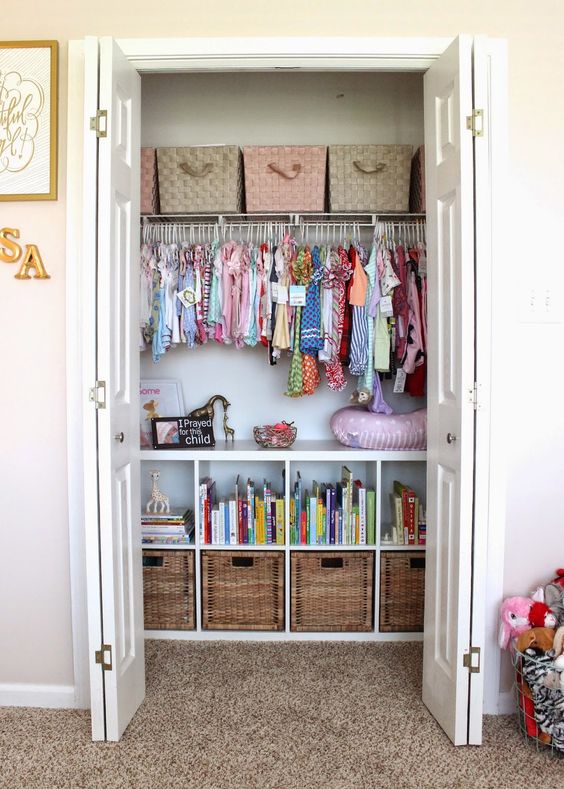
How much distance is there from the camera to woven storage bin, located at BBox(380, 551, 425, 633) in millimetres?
2914

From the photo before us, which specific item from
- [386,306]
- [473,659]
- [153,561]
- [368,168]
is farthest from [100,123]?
[473,659]

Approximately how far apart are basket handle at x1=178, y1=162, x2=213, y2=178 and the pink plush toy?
7.20 ft

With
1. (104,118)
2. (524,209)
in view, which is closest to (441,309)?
(524,209)

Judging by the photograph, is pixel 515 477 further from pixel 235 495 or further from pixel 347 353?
pixel 235 495

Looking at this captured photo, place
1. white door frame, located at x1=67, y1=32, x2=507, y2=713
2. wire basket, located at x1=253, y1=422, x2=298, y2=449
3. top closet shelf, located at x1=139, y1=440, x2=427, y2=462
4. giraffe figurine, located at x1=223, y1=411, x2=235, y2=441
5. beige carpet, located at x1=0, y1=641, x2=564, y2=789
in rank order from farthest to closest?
1. giraffe figurine, located at x1=223, y1=411, x2=235, y2=441
2. wire basket, located at x1=253, y1=422, x2=298, y2=449
3. top closet shelf, located at x1=139, y1=440, x2=427, y2=462
4. white door frame, located at x1=67, y1=32, x2=507, y2=713
5. beige carpet, located at x1=0, y1=641, x2=564, y2=789

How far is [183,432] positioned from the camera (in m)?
3.07

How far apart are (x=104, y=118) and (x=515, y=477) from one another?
1.79m

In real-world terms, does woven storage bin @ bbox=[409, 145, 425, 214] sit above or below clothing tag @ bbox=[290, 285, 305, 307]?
above

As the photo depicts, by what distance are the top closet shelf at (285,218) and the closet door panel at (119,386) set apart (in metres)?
0.81

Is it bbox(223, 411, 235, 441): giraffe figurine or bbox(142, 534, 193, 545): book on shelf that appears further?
bbox(223, 411, 235, 441): giraffe figurine

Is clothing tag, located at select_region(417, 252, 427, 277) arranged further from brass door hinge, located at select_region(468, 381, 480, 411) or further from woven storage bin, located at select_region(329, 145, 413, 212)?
brass door hinge, located at select_region(468, 381, 480, 411)

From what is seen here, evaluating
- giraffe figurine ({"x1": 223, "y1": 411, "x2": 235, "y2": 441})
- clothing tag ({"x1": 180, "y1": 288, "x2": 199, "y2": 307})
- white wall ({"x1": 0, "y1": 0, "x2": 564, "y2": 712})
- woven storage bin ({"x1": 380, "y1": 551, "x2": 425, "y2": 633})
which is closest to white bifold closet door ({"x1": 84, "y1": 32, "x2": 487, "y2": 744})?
white wall ({"x1": 0, "y1": 0, "x2": 564, "y2": 712})

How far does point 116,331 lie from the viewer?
2.07 metres

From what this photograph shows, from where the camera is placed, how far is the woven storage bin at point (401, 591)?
9.56ft
